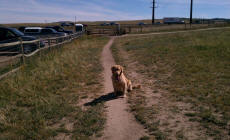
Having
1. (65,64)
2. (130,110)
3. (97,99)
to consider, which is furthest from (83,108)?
(65,64)

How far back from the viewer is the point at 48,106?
441cm

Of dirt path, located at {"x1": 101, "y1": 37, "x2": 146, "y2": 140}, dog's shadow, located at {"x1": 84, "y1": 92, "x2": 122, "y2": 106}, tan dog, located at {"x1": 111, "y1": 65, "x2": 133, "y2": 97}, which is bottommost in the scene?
dirt path, located at {"x1": 101, "y1": 37, "x2": 146, "y2": 140}

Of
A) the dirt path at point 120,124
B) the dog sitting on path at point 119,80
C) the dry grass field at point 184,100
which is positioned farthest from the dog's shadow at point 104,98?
the dry grass field at point 184,100

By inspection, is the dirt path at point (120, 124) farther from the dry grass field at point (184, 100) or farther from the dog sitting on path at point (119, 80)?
the dog sitting on path at point (119, 80)

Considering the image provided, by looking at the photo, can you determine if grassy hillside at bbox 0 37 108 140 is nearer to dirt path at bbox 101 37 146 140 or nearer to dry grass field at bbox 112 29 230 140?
dirt path at bbox 101 37 146 140

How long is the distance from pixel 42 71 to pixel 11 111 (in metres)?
3.03

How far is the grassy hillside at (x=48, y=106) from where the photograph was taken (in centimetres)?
344

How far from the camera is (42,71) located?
23.1 feet

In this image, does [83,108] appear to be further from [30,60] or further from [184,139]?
[30,60]

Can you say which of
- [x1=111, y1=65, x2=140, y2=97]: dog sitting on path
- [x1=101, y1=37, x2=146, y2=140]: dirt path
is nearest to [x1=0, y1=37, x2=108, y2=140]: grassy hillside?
[x1=101, y1=37, x2=146, y2=140]: dirt path

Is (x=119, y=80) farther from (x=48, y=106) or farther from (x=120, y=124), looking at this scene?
(x=48, y=106)

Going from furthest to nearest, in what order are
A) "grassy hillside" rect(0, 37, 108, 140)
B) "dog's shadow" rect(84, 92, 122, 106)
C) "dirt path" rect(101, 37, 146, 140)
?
"dog's shadow" rect(84, 92, 122, 106)
"grassy hillside" rect(0, 37, 108, 140)
"dirt path" rect(101, 37, 146, 140)

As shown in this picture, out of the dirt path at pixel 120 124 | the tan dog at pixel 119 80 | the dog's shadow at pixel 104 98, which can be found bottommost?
the dirt path at pixel 120 124

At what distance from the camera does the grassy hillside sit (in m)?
3.44
